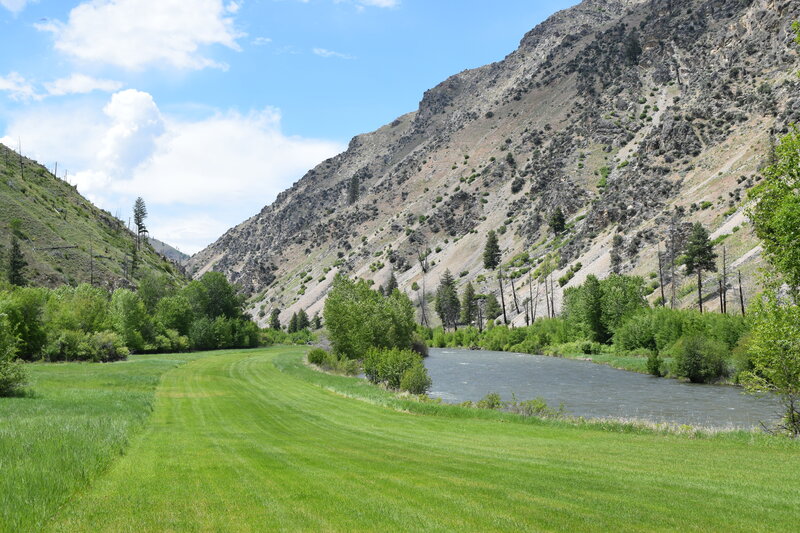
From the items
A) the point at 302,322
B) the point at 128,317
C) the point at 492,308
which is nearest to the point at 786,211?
the point at 128,317

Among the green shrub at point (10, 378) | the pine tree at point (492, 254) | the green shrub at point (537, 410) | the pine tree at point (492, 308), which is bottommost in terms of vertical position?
the green shrub at point (537, 410)

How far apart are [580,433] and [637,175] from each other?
387ft

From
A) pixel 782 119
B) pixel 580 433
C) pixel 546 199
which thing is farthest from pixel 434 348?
pixel 580 433

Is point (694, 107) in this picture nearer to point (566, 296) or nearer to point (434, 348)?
point (566, 296)

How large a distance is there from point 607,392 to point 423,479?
3891 cm

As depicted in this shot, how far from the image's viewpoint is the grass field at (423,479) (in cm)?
1007

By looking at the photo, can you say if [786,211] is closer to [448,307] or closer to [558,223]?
[448,307]

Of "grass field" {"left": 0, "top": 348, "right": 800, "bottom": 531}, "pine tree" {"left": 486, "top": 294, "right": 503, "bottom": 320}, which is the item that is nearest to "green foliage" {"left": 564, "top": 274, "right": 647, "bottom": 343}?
"pine tree" {"left": 486, "top": 294, "right": 503, "bottom": 320}

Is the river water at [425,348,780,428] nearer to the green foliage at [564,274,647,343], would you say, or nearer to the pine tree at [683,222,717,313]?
the green foliage at [564,274,647,343]

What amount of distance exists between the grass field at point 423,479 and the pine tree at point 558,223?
12260 cm

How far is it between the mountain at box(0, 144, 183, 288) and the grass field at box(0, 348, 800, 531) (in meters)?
94.4

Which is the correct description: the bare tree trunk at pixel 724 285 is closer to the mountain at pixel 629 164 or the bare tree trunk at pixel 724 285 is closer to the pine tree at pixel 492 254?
the mountain at pixel 629 164

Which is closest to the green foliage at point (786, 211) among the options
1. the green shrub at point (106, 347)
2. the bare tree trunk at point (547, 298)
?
the green shrub at point (106, 347)

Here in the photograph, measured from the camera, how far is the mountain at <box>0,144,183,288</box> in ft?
351
